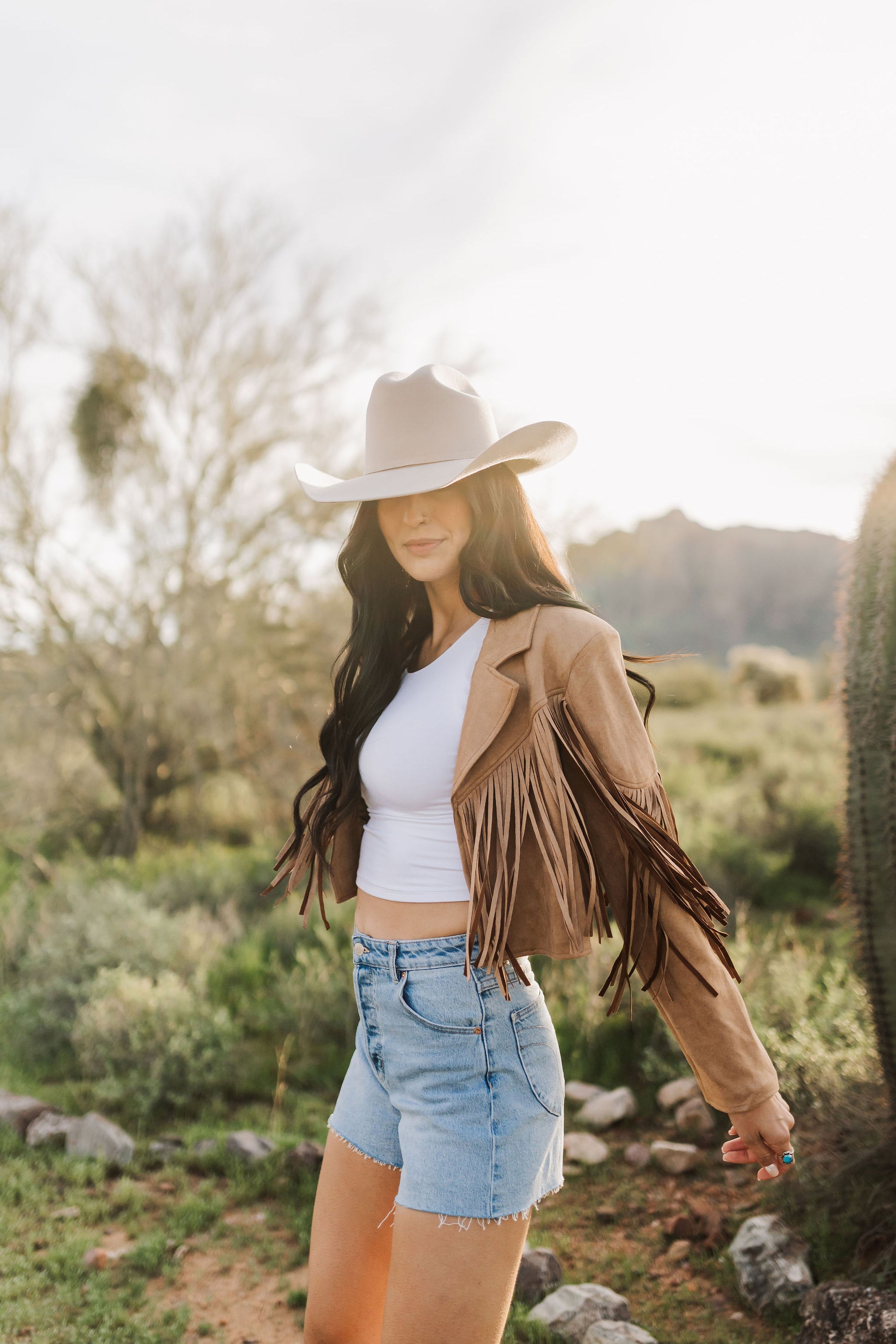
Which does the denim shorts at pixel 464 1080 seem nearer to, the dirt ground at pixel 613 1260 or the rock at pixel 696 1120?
the dirt ground at pixel 613 1260

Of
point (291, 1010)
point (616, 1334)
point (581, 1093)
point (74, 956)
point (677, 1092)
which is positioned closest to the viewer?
point (616, 1334)

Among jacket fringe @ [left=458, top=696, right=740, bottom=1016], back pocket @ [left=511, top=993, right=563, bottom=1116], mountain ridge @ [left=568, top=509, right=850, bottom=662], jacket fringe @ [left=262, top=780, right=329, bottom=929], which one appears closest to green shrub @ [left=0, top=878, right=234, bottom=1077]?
jacket fringe @ [left=262, top=780, right=329, bottom=929]

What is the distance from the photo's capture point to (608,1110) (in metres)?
4.27

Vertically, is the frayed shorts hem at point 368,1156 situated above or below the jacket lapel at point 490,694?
below

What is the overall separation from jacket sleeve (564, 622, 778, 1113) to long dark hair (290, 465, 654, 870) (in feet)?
0.73

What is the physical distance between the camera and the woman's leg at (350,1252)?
1.76 m

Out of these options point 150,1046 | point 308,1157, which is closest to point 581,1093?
point 308,1157

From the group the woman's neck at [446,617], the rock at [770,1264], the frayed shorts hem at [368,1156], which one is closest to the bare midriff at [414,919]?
the frayed shorts hem at [368,1156]

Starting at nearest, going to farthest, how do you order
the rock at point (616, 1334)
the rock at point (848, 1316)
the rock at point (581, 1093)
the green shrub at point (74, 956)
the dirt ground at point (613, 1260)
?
1. the rock at point (848, 1316)
2. the rock at point (616, 1334)
3. the dirt ground at point (613, 1260)
4. the rock at point (581, 1093)
5. the green shrub at point (74, 956)

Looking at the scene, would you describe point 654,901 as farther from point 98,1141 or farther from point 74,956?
point 74,956

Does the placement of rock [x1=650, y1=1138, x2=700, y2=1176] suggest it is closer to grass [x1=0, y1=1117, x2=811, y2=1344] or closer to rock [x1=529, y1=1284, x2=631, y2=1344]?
grass [x1=0, y1=1117, x2=811, y2=1344]

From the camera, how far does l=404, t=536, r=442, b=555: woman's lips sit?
1.90m

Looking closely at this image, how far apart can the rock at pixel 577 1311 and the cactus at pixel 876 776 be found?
46.4 inches

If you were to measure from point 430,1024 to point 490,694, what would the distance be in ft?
1.95
